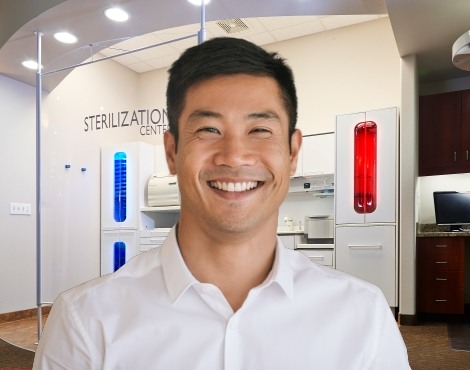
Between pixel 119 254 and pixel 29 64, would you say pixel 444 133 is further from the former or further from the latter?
pixel 29 64

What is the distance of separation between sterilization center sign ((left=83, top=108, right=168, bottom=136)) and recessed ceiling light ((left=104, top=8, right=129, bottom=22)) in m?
0.81

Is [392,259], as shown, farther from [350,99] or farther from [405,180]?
[350,99]

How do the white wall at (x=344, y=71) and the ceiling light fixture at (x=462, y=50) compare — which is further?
the white wall at (x=344, y=71)

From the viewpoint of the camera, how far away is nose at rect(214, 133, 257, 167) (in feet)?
2.82

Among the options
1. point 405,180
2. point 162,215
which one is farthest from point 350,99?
point 162,215

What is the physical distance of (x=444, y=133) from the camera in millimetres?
5145

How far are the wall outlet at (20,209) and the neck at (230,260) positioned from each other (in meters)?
4.91

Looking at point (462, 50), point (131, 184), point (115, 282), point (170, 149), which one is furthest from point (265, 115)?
point (131, 184)

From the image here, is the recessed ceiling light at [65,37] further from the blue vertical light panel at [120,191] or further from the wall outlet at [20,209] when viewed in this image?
the wall outlet at [20,209]

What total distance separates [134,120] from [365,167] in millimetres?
2614

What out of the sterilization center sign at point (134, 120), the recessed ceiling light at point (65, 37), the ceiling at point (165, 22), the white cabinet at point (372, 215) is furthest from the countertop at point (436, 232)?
the recessed ceiling light at point (65, 37)

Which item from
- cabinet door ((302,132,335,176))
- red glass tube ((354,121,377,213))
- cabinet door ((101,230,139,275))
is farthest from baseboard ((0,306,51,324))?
red glass tube ((354,121,377,213))

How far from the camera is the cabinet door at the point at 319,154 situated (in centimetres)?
549

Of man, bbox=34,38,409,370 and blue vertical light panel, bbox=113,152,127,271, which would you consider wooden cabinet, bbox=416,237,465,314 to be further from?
man, bbox=34,38,409,370
